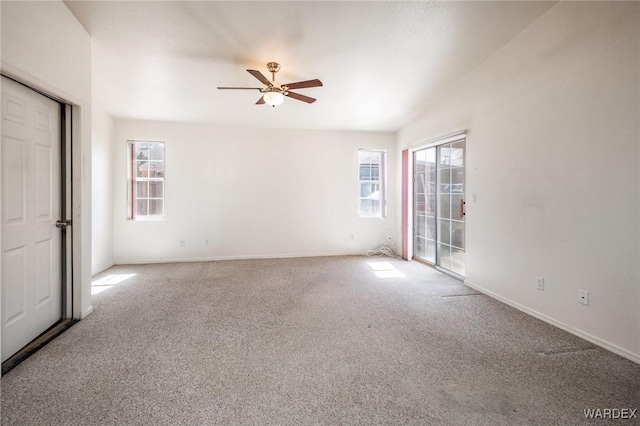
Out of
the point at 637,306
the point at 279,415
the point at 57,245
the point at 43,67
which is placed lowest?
the point at 279,415

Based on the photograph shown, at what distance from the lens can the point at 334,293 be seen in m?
3.31

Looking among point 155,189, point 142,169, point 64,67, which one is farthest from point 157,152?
point 64,67

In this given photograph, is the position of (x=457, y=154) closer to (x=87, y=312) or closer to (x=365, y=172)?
(x=365, y=172)

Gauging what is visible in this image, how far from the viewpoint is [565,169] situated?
2.38 metres

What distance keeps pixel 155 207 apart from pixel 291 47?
12.5 feet

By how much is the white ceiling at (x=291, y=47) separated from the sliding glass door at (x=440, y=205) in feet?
3.14

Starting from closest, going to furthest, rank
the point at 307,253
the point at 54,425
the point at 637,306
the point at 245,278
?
the point at 54,425, the point at 637,306, the point at 245,278, the point at 307,253

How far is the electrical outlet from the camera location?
7.29 ft

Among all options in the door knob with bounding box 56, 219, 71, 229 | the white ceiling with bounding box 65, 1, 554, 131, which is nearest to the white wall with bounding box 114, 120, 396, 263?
the white ceiling with bounding box 65, 1, 554, 131

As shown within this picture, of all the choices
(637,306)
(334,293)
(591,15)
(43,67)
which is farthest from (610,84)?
(43,67)

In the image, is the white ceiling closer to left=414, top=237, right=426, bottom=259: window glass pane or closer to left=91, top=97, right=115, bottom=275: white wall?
left=91, top=97, right=115, bottom=275: white wall

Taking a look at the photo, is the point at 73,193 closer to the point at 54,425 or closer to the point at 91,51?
the point at 91,51

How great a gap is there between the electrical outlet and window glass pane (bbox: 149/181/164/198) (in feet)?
19.1

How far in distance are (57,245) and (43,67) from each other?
1.47 m
